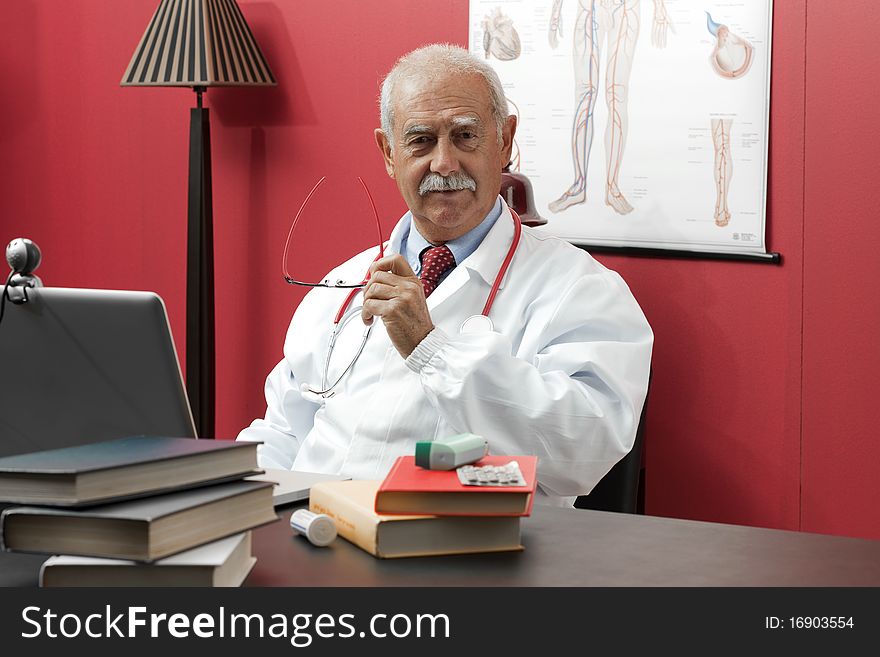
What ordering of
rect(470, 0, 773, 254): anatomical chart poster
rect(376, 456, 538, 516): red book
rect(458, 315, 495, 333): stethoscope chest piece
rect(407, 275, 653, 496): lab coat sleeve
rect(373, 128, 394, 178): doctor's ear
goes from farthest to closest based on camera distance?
rect(470, 0, 773, 254): anatomical chart poster, rect(373, 128, 394, 178): doctor's ear, rect(458, 315, 495, 333): stethoscope chest piece, rect(407, 275, 653, 496): lab coat sleeve, rect(376, 456, 538, 516): red book

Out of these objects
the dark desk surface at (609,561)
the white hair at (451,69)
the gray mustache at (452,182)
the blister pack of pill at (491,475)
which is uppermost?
the white hair at (451,69)

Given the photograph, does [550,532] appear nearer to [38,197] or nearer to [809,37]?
[809,37]

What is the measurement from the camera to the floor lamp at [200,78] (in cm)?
287

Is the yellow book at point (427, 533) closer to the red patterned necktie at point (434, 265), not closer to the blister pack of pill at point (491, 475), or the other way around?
the blister pack of pill at point (491, 475)

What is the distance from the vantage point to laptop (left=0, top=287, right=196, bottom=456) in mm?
1182

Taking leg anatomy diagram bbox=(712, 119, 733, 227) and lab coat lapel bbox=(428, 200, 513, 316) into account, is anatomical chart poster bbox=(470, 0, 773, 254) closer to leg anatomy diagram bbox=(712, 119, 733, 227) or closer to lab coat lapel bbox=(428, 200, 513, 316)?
leg anatomy diagram bbox=(712, 119, 733, 227)

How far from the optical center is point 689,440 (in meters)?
2.51

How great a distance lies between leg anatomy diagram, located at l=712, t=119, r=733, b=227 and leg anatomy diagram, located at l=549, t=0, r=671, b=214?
0.21 meters

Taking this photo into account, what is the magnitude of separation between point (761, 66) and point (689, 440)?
843 mm

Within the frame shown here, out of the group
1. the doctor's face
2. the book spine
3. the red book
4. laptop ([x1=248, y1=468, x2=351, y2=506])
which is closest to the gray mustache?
the doctor's face

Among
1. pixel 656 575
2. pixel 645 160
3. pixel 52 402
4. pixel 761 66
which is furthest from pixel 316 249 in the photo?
pixel 656 575

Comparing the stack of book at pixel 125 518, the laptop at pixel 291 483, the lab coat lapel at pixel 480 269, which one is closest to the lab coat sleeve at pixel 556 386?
the lab coat lapel at pixel 480 269

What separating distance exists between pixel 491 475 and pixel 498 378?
0.64m

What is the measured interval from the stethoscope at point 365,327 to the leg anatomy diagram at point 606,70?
0.47 metres
